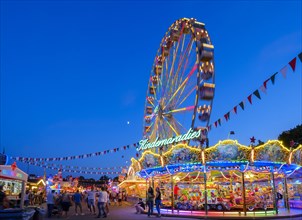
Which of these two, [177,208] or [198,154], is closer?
[198,154]

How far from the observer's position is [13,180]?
74.3ft

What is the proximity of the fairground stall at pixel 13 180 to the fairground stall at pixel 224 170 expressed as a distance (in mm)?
7504

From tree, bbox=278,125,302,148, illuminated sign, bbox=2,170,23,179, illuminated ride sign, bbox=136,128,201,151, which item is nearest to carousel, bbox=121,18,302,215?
illuminated ride sign, bbox=136,128,201,151

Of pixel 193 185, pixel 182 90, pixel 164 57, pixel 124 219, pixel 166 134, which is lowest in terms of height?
pixel 124 219

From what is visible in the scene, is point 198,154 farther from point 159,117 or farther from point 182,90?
point 159,117

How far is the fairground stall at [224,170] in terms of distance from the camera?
18625mm

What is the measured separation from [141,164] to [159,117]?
19.0 ft

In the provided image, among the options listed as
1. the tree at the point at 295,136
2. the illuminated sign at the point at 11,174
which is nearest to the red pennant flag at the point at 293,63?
the illuminated sign at the point at 11,174

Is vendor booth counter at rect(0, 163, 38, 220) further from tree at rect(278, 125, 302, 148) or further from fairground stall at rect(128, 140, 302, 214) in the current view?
tree at rect(278, 125, 302, 148)

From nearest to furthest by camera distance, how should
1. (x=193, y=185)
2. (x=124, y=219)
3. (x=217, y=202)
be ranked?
(x=124, y=219)
(x=217, y=202)
(x=193, y=185)

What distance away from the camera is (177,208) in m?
20.7

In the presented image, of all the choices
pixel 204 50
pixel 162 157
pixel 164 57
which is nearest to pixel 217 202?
pixel 162 157

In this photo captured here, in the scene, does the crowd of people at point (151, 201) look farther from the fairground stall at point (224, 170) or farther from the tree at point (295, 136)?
the tree at point (295, 136)

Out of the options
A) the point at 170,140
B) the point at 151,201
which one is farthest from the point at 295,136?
the point at 151,201
